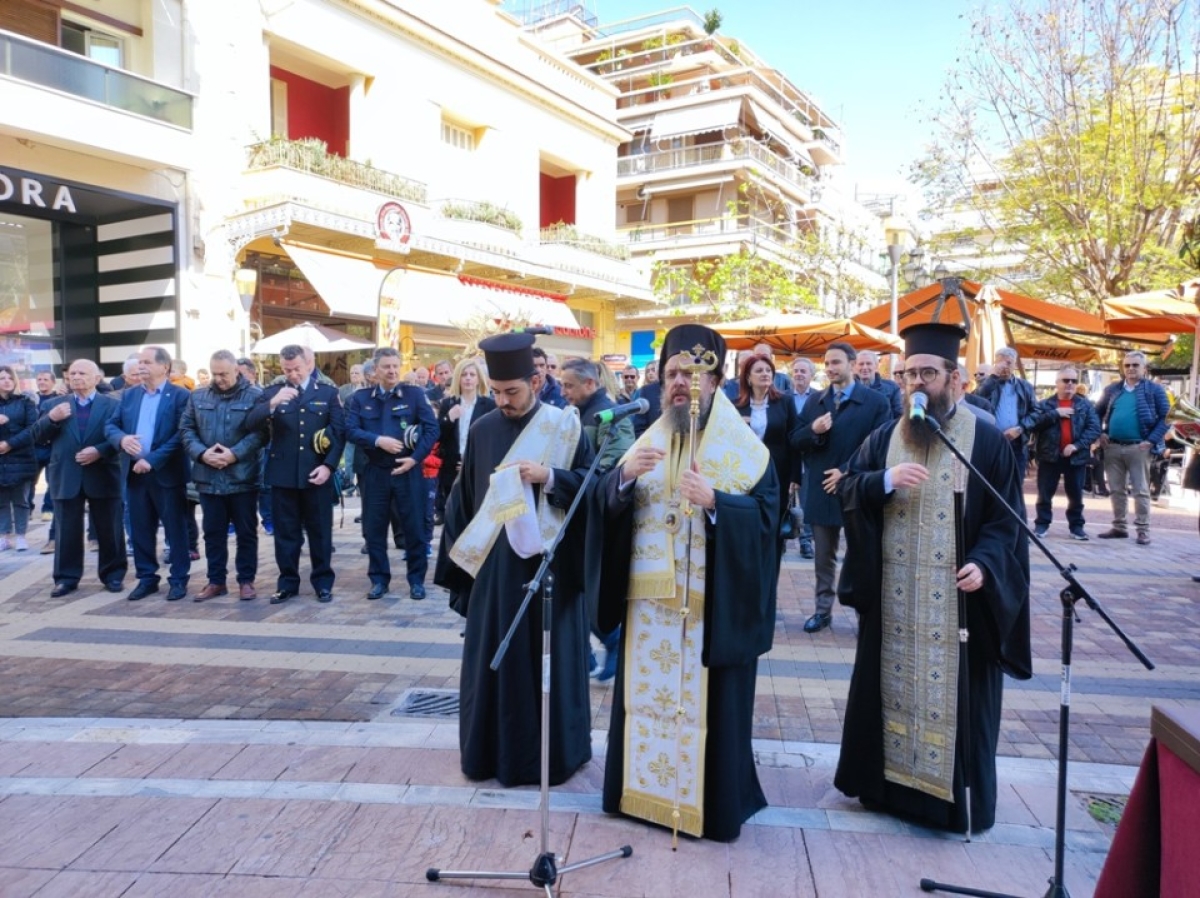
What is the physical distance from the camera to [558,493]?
12.7 ft

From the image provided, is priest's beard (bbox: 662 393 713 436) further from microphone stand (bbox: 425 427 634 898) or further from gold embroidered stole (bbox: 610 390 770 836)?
microphone stand (bbox: 425 427 634 898)

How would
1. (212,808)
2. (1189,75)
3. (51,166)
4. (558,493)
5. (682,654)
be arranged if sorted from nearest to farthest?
(682,654) < (212,808) < (558,493) < (51,166) < (1189,75)

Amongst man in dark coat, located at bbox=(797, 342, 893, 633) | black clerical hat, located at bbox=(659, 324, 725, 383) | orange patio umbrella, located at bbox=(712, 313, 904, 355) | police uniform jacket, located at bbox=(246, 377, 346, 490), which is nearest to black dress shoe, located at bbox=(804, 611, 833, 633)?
man in dark coat, located at bbox=(797, 342, 893, 633)

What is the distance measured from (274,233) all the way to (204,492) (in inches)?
379

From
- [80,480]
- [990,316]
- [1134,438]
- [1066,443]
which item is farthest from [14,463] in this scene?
[1134,438]

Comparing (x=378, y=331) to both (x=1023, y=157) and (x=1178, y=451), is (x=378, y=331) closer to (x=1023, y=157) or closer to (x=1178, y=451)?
(x=1023, y=157)

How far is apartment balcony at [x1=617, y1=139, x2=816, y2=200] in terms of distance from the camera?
36531 mm

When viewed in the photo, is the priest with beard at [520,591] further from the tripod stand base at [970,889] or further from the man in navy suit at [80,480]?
the man in navy suit at [80,480]

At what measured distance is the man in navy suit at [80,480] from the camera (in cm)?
745

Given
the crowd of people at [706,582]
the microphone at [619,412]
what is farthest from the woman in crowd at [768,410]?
the microphone at [619,412]

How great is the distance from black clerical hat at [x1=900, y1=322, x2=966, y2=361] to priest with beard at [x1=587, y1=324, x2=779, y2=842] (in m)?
0.84

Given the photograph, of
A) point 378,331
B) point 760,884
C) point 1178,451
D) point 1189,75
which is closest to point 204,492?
point 760,884

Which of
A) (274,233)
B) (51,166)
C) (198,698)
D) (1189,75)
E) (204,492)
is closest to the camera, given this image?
(198,698)

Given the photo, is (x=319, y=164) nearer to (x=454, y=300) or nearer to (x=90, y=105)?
(x=90, y=105)
